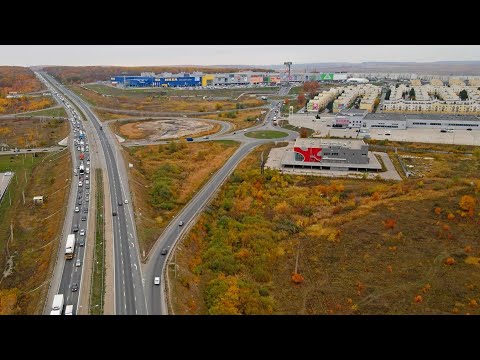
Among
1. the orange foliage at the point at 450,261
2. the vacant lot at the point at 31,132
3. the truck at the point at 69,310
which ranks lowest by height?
the orange foliage at the point at 450,261

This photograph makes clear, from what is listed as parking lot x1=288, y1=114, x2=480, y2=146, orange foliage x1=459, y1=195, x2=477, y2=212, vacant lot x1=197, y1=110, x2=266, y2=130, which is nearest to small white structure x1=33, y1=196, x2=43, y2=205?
orange foliage x1=459, y1=195, x2=477, y2=212

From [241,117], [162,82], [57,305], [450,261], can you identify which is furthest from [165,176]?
[162,82]

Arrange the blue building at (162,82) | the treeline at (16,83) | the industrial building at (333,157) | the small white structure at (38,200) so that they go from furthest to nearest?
1. the blue building at (162,82)
2. the treeline at (16,83)
3. the industrial building at (333,157)
4. the small white structure at (38,200)

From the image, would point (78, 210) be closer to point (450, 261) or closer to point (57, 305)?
point (57, 305)

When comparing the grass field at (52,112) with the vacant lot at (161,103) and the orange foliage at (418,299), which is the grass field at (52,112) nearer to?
the vacant lot at (161,103)

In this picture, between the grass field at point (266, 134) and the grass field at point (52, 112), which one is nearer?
the grass field at point (266, 134)

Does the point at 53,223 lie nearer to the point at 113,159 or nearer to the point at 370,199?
the point at 113,159

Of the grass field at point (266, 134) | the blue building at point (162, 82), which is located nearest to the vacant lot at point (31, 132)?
the grass field at point (266, 134)
